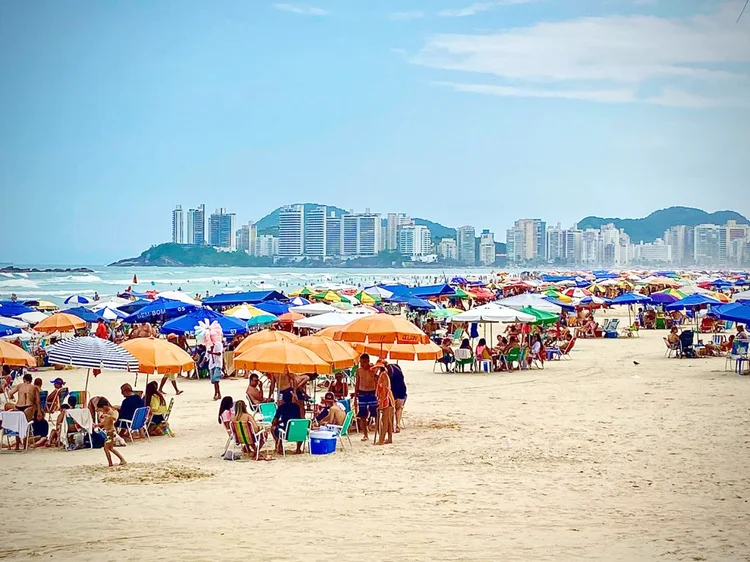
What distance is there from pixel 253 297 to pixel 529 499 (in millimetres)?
19082

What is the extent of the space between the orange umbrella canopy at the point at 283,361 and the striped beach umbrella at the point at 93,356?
1.47m

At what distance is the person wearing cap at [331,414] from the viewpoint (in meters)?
10.7

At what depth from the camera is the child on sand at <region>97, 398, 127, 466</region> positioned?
9.35 meters

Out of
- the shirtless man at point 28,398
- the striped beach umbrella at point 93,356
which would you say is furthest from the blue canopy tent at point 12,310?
the striped beach umbrella at point 93,356

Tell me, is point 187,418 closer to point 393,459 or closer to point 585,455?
point 393,459

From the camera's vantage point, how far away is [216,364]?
15.8 m

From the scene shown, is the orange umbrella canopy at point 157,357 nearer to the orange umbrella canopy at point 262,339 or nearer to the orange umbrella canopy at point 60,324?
the orange umbrella canopy at point 262,339

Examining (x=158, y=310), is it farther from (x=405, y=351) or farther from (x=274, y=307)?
(x=405, y=351)

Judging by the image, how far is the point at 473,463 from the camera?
368 inches

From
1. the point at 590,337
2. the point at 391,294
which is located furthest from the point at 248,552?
the point at 391,294

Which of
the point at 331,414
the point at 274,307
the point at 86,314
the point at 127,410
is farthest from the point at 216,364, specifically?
the point at 86,314

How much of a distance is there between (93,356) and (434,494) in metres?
5.08

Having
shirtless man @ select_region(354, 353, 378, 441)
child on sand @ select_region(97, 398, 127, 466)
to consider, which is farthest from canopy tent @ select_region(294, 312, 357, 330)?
child on sand @ select_region(97, 398, 127, 466)

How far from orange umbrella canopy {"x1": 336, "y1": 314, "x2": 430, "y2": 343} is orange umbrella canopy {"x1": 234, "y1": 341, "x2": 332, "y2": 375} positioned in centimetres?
173
